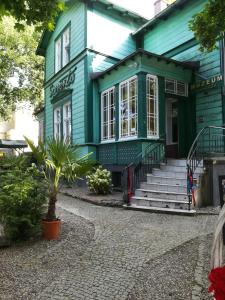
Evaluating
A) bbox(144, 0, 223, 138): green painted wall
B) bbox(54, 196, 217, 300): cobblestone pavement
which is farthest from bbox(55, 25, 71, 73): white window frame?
bbox(54, 196, 217, 300): cobblestone pavement

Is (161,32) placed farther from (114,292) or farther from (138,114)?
(114,292)

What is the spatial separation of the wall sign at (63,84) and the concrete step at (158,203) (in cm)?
864

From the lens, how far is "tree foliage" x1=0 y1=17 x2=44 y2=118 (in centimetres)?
2564

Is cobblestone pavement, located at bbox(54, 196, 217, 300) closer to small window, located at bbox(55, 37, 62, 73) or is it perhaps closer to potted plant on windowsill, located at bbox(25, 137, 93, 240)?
potted plant on windowsill, located at bbox(25, 137, 93, 240)

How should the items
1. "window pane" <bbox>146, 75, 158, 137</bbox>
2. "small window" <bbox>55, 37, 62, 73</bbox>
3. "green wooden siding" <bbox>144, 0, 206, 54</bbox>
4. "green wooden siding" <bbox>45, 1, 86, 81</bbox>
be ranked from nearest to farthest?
"window pane" <bbox>146, 75, 158, 137</bbox>
"green wooden siding" <bbox>144, 0, 206, 54</bbox>
"green wooden siding" <bbox>45, 1, 86, 81</bbox>
"small window" <bbox>55, 37, 62, 73</bbox>

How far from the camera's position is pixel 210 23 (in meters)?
6.29

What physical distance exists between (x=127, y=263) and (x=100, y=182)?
6670 mm

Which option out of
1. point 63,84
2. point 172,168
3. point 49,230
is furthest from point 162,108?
point 63,84

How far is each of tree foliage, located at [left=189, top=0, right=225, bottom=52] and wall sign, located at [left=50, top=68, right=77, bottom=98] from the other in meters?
9.86

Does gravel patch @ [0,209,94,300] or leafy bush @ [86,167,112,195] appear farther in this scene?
leafy bush @ [86,167,112,195]

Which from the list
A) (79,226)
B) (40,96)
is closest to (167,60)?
(79,226)

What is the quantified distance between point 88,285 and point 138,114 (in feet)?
25.2

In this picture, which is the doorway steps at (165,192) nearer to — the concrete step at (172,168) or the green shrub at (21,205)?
the concrete step at (172,168)

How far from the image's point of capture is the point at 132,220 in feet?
24.7
